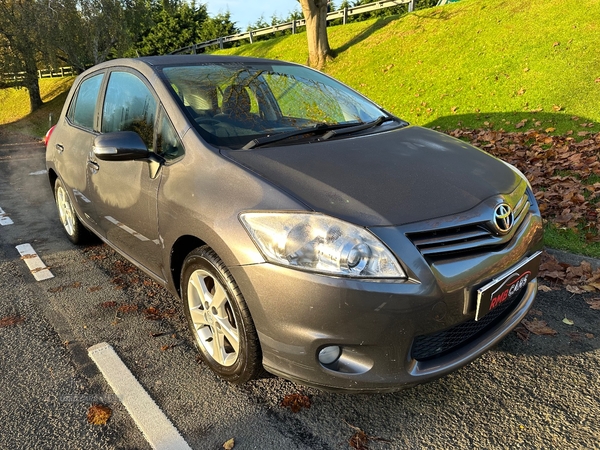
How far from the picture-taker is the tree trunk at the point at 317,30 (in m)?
14.3

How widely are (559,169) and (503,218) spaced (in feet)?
13.9

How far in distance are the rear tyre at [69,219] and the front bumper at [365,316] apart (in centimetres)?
297

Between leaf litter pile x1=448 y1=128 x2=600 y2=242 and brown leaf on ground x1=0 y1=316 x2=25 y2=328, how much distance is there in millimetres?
4646

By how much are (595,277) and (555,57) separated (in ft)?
26.4

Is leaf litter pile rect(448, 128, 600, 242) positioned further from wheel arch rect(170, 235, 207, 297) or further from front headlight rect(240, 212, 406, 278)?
wheel arch rect(170, 235, 207, 297)

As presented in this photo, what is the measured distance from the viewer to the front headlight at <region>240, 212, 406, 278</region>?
6.12 ft

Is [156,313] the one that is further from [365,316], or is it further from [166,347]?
[365,316]

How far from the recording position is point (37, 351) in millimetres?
2838

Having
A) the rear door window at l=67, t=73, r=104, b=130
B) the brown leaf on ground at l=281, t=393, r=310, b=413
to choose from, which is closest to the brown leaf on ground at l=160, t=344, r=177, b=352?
the brown leaf on ground at l=281, t=393, r=310, b=413

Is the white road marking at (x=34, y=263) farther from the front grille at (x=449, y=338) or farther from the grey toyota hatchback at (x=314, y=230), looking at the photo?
the front grille at (x=449, y=338)

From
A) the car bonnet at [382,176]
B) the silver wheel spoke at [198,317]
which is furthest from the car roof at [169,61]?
the silver wheel spoke at [198,317]

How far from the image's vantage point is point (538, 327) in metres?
2.85

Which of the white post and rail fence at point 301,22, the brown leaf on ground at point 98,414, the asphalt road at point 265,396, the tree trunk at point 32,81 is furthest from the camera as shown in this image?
the tree trunk at point 32,81

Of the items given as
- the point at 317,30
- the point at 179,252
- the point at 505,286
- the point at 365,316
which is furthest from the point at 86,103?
the point at 317,30
